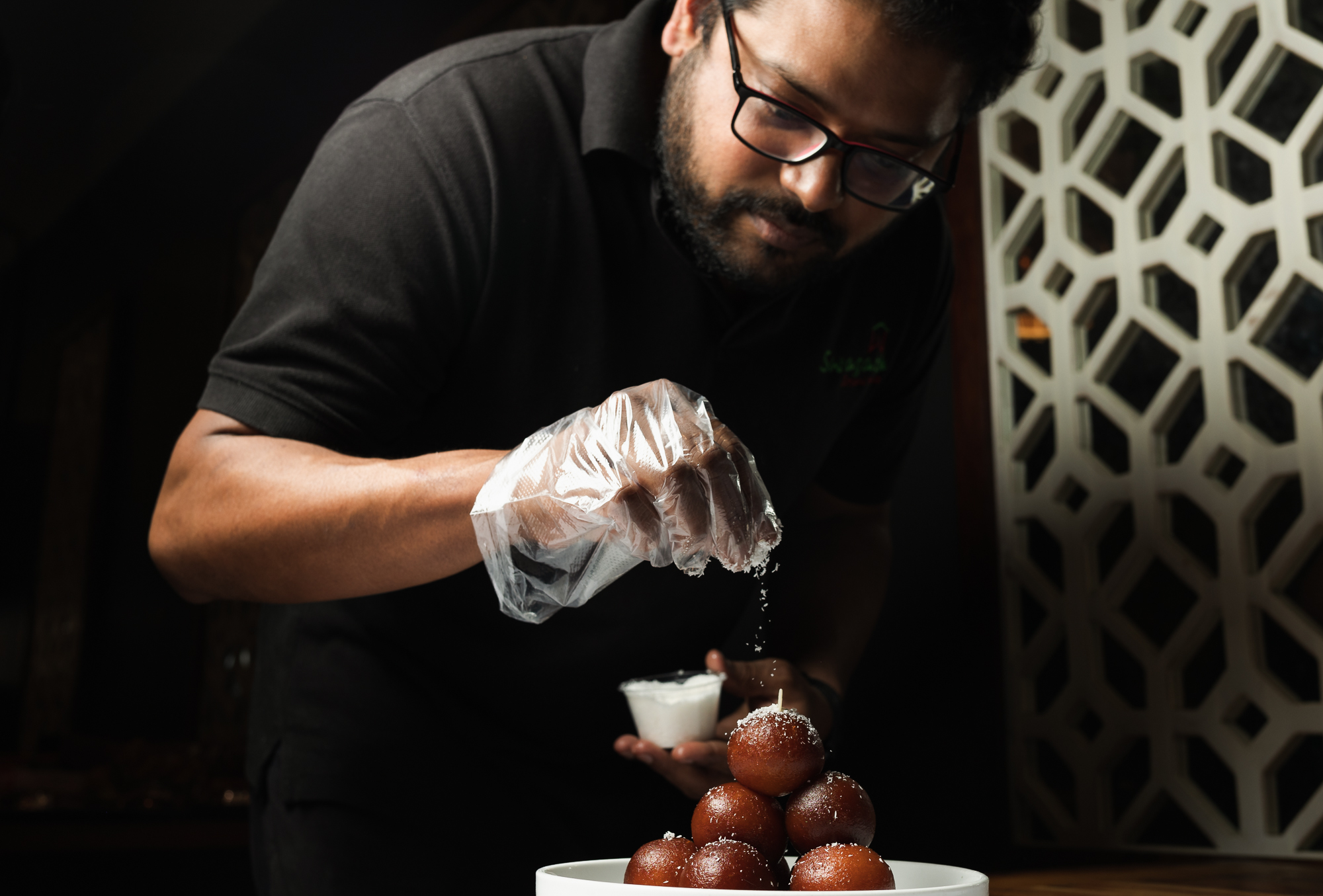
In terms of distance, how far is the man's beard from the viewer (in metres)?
1.34

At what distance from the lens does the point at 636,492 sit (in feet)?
3.08

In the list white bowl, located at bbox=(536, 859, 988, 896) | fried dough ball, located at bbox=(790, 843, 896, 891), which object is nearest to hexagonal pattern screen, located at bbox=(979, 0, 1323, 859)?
white bowl, located at bbox=(536, 859, 988, 896)

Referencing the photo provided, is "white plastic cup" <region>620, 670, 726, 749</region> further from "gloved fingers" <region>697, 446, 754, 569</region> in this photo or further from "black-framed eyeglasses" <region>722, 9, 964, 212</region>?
"black-framed eyeglasses" <region>722, 9, 964, 212</region>

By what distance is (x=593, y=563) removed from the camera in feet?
3.33

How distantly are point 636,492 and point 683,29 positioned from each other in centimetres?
78

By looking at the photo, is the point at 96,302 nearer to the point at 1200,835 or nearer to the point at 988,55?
the point at 988,55

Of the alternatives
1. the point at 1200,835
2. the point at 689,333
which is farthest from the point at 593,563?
the point at 1200,835

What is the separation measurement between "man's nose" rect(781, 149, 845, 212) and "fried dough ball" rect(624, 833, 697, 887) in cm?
75

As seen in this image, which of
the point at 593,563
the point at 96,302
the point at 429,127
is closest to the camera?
the point at 593,563

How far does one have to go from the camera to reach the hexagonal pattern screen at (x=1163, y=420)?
221 cm

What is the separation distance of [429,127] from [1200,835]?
213 centimetres

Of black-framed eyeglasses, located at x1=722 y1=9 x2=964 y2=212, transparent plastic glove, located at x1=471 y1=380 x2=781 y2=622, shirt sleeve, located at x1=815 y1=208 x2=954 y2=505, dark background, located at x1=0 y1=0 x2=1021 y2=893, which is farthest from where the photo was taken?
dark background, located at x1=0 y1=0 x2=1021 y2=893

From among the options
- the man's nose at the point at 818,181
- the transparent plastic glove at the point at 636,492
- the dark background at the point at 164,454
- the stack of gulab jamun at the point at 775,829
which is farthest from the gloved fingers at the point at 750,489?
the dark background at the point at 164,454

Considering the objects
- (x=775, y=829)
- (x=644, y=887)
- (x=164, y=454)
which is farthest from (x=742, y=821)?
(x=164, y=454)
